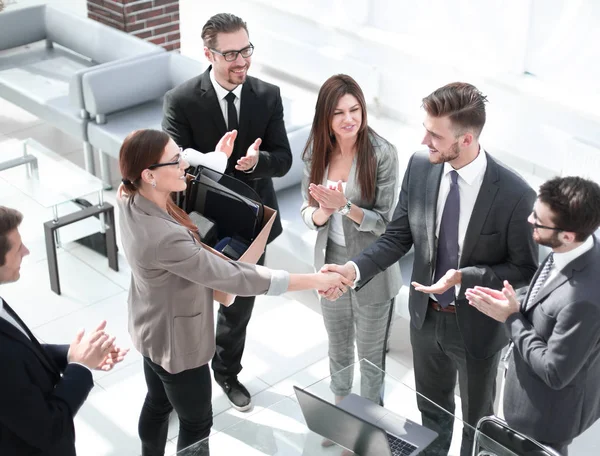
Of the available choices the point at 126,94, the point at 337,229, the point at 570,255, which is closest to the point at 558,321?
the point at 570,255

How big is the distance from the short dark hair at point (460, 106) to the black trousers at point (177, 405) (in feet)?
4.46

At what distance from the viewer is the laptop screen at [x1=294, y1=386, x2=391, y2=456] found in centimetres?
270

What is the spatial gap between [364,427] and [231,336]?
5.71 feet

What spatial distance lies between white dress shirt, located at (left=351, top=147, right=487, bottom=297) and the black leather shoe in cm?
157

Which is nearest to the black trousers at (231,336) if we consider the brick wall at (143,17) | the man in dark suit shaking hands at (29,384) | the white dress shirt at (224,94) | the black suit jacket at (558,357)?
the white dress shirt at (224,94)

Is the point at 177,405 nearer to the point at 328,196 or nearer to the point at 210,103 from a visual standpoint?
the point at 328,196

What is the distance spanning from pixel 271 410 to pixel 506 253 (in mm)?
1057

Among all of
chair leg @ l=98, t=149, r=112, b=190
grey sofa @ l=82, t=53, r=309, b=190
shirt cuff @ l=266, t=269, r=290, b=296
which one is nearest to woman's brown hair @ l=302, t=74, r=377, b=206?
shirt cuff @ l=266, t=269, r=290, b=296

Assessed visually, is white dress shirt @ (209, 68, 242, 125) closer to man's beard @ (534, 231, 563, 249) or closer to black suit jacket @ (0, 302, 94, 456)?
black suit jacket @ (0, 302, 94, 456)

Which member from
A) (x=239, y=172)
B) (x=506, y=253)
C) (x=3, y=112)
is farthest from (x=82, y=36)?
(x=506, y=253)

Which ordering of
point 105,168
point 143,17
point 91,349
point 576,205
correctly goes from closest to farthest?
point 576,205 → point 91,349 → point 105,168 → point 143,17

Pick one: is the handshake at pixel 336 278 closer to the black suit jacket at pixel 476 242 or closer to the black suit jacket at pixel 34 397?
the black suit jacket at pixel 476 242

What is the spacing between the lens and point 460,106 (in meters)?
3.11

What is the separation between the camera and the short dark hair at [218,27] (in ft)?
12.6
